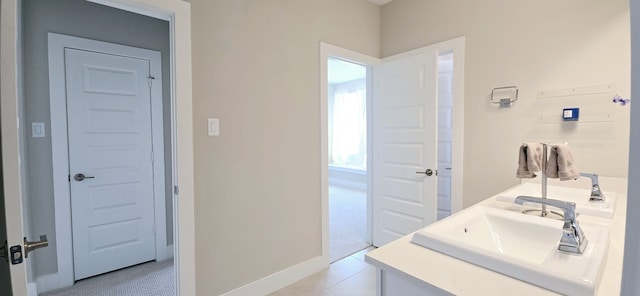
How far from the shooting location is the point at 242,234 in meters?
2.13

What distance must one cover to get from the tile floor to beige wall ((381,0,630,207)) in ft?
3.62

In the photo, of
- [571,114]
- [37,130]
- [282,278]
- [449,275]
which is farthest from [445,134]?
[37,130]

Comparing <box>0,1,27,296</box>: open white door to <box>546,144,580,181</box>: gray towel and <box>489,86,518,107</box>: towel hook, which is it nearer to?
→ <box>546,144,580,181</box>: gray towel

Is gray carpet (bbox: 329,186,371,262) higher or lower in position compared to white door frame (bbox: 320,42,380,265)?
lower

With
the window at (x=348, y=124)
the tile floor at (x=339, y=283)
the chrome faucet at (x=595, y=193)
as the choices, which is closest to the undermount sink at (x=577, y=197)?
the chrome faucet at (x=595, y=193)

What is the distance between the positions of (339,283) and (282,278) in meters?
0.47

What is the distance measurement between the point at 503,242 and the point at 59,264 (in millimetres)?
3106

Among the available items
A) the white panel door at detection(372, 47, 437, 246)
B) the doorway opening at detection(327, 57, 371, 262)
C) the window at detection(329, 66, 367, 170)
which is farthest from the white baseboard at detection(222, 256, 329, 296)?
the window at detection(329, 66, 367, 170)

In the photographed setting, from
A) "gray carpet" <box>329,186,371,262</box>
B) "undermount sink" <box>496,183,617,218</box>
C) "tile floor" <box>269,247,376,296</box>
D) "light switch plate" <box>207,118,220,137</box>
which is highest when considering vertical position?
"light switch plate" <box>207,118,220,137</box>

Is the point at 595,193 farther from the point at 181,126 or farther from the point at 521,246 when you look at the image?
the point at 181,126

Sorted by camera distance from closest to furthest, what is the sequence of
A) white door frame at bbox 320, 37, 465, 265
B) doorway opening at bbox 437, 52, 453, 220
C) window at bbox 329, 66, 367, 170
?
white door frame at bbox 320, 37, 465, 265 < doorway opening at bbox 437, 52, 453, 220 < window at bbox 329, 66, 367, 170

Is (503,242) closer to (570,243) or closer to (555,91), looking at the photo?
(570,243)

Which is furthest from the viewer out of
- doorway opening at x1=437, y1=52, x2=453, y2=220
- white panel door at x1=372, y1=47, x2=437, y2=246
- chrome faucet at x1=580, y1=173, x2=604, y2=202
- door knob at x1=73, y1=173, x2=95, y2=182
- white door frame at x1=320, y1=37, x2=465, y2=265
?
doorway opening at x1=437, y1=52, x2=453, y2=220

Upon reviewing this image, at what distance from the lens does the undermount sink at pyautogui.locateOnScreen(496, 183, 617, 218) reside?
4.25ft
